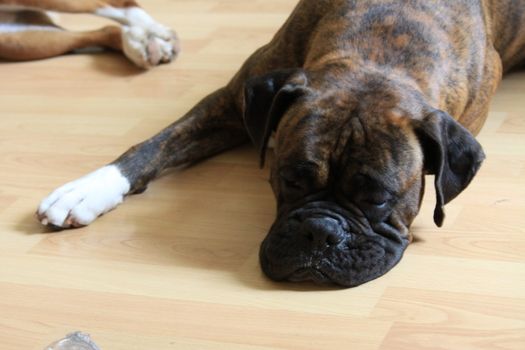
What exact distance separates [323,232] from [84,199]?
82cm

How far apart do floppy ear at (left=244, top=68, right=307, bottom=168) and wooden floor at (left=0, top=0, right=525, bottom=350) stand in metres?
0.33

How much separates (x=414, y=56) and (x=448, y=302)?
671 millimetres

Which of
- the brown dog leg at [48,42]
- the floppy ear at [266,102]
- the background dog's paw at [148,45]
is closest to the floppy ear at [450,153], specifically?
the floppy ear at [266,102]

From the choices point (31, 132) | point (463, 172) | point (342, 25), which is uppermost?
point (342, 25)

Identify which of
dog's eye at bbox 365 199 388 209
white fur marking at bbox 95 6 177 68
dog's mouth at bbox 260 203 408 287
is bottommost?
white fur marking at bbox 95 6 177 68

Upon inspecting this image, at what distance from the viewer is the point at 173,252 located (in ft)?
8.77

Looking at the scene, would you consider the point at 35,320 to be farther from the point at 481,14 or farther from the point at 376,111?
the point at 481,14

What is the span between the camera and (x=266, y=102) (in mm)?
2545

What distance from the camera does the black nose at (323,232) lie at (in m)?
2.33

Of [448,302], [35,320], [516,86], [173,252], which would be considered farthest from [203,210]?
[516,86]

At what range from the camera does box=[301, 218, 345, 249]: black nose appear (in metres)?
2.33

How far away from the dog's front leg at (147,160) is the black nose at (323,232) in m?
0.76

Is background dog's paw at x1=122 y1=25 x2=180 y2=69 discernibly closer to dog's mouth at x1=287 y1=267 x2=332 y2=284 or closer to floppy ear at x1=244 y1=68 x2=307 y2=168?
floppy ear at x1=244 y1=68 x2=307 y2=168

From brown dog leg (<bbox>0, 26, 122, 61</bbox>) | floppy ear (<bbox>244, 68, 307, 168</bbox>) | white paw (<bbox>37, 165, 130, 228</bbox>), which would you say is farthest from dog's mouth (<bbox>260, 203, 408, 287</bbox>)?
brown dog leg (<bbox>0, 26, 122, 61</bbox>)
